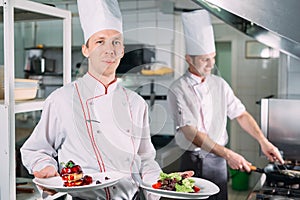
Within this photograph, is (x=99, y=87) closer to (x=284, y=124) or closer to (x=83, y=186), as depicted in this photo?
(x=83, y=186)

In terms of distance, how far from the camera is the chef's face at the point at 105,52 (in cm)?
104

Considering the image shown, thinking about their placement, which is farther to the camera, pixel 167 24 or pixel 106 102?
pixel 167 24

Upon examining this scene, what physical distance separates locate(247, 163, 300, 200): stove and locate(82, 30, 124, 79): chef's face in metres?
0.67

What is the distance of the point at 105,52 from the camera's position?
1048 millimetres

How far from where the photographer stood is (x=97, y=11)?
3.41 feet

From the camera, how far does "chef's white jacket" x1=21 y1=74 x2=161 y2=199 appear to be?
3.44 feet

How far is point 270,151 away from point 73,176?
0.83 meters

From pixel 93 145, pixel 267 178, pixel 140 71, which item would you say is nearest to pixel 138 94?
pixel 140 71

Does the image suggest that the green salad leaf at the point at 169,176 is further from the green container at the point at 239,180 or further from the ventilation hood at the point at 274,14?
the green container at the point at 239,180

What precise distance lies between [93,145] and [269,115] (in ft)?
2.59

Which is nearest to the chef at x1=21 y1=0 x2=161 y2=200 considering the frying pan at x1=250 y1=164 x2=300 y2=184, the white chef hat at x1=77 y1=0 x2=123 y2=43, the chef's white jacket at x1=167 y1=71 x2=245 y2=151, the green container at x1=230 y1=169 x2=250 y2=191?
the white chef hat at x1=77 y1=0 x2=123 y2=43

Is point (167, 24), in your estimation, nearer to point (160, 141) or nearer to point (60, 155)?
point (160, 141)

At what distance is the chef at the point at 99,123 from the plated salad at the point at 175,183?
0.07 feet

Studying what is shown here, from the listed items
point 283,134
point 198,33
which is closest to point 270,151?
point 283,134
